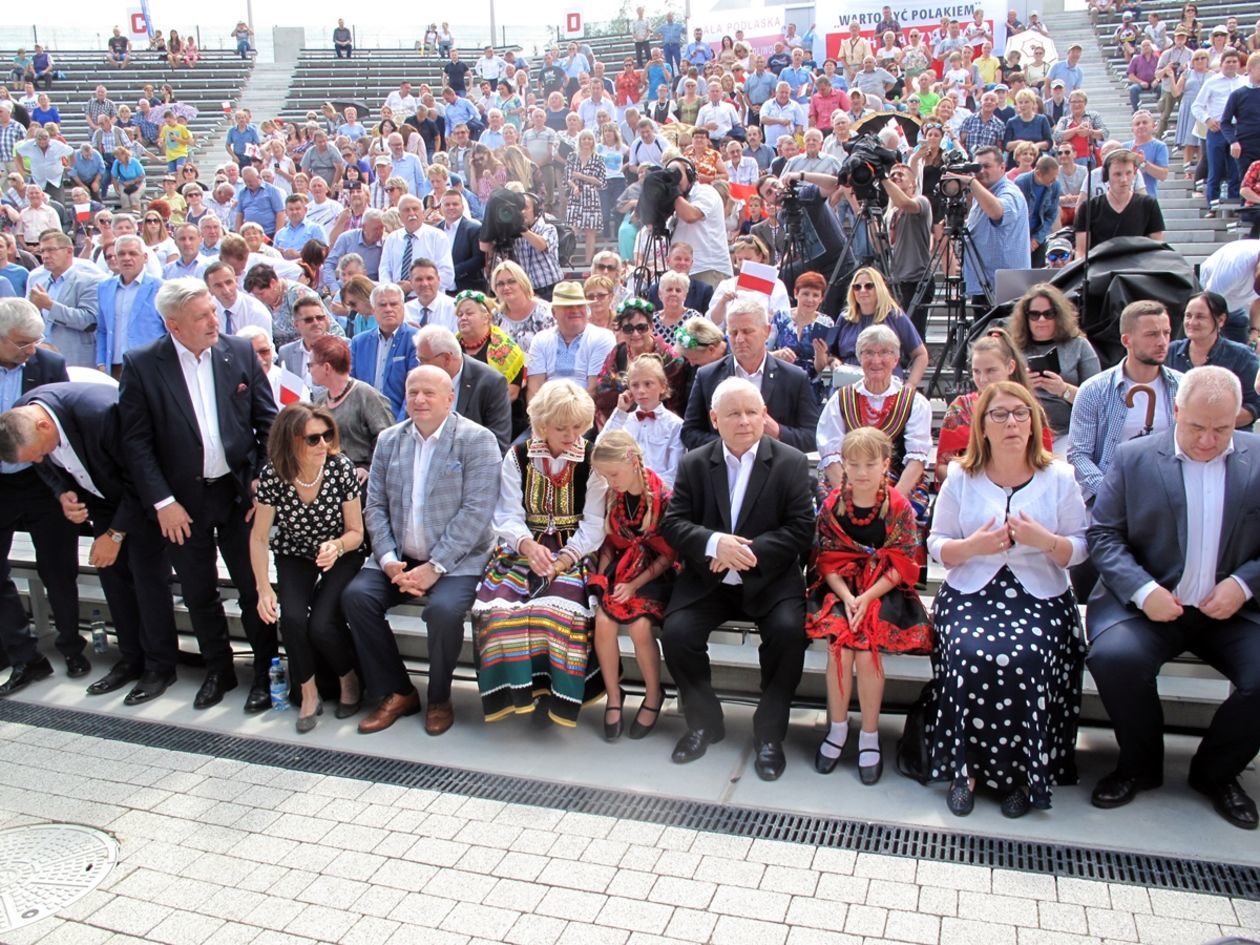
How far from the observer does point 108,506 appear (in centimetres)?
520

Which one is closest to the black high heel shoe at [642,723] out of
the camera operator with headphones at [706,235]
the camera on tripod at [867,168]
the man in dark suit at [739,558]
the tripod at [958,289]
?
the man in dark suit at [739,558]

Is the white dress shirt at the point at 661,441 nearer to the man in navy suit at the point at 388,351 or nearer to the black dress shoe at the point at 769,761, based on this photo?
the black dress shoe at the point at 769,761

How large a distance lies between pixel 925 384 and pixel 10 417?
5.46 meters

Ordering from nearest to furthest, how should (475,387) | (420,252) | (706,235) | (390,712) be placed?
(390,712) < (475,387) < (706,235) < (420,252)

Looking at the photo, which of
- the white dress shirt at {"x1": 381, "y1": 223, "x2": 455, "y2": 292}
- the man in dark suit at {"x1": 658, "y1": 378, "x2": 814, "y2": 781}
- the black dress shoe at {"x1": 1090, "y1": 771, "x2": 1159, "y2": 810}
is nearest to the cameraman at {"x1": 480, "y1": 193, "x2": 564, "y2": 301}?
the white dress shirt at {"x1": 381, "y1": 223, "x2": 455, "y2": 292}

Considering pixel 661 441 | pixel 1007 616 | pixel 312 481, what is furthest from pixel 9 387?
pixel 1007 616

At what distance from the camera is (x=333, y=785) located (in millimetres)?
4223

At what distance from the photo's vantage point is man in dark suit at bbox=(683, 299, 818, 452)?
16.9ft

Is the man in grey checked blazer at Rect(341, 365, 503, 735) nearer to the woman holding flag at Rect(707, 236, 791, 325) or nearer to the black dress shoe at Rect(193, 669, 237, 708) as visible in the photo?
the black dress shoe at Rect(193, 669, 237, 708)

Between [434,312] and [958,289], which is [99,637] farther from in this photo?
[958,289]

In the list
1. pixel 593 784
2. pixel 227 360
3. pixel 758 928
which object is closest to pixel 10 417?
pixel 227 360

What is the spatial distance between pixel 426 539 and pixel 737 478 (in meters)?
1.43

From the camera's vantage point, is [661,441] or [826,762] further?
[661,441]

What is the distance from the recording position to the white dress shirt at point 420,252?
27.0ft
